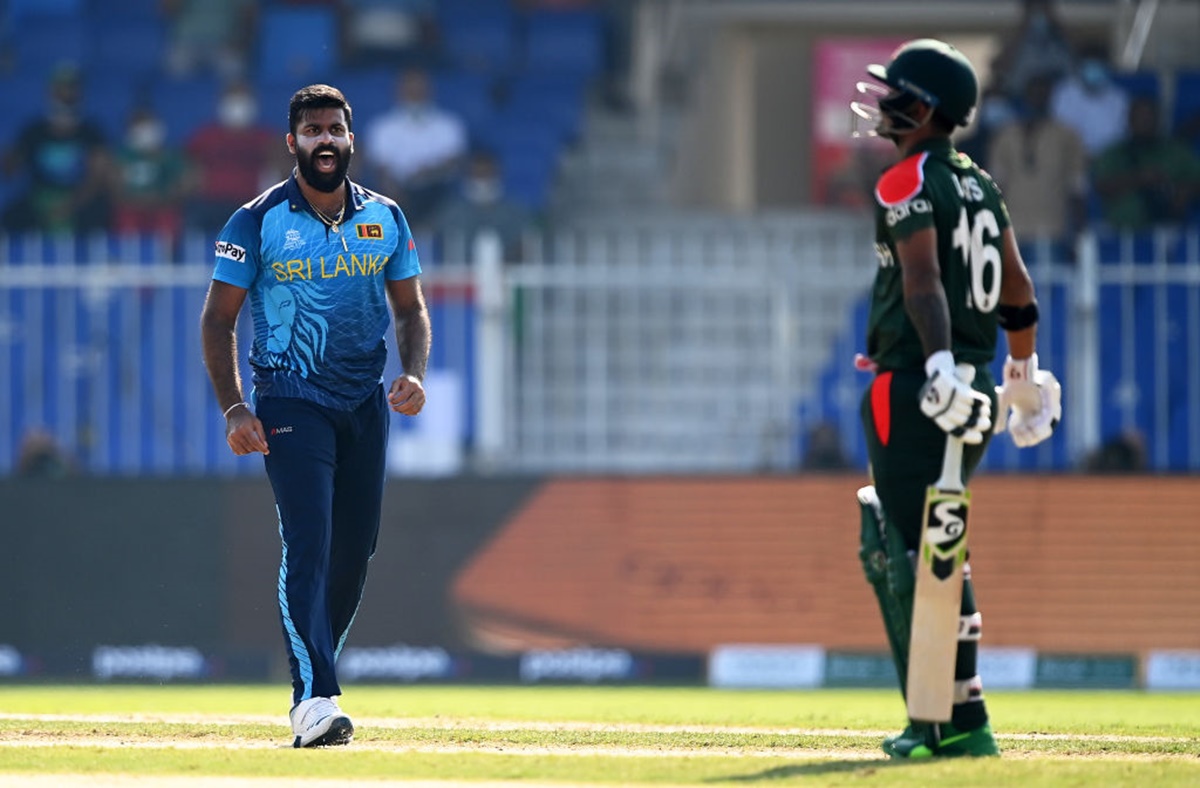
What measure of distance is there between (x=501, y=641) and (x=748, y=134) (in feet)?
27.9

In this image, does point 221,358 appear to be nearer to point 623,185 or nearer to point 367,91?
point 367,91

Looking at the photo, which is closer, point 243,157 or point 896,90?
point 896,90

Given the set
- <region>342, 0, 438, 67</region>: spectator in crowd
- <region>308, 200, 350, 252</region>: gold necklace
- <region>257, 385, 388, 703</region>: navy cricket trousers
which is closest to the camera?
<region>257, 385, 388, 703</region>: navy cricket trousers

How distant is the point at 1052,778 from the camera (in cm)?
584

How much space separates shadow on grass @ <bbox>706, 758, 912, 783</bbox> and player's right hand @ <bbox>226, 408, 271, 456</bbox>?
204 cm

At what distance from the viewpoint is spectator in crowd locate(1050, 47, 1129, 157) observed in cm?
1684

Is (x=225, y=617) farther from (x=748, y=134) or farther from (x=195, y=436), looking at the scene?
(x=748, y=134)

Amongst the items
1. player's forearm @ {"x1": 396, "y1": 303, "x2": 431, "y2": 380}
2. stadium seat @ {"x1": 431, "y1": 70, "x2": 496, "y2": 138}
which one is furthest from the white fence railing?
player's forearm @ {"x1": 396, "y1": 303, "x2": 431, "y2": 380}

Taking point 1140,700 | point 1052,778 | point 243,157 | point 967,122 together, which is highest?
point 243,157

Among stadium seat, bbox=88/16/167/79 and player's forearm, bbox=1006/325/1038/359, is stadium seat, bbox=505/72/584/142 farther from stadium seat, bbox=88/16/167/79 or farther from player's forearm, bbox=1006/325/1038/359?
player's forearm, bbox=1006/325/1038/359

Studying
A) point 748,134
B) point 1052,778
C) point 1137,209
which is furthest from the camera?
point 748,134

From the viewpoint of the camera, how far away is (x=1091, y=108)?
55.4 feet

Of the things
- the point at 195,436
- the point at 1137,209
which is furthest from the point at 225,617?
the point at 1137,209

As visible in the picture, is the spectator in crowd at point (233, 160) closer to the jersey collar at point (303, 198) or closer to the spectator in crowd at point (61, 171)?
the spectator in crowd at point (61, 171)
